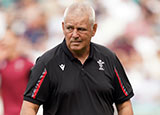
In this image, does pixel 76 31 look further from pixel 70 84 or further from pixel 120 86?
pixel 120 86

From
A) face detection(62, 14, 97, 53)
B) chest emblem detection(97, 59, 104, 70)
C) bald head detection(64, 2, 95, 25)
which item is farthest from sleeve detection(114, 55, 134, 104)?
bald head detection(64, 2, 95, 25)

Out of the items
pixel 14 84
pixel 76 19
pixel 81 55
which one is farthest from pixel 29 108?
pixel 14 84

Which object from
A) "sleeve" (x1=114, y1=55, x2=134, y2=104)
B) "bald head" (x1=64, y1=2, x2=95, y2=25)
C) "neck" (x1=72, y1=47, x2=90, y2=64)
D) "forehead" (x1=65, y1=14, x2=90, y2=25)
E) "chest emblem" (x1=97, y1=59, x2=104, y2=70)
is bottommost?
"sleeve" (x1=114, y1=55, x2=134, y2=104)

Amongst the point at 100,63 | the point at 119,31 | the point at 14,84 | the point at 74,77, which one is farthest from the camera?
the point at 119,31

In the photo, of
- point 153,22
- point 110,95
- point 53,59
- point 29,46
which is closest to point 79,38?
point 53,59

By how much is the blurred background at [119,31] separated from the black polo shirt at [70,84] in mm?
5241

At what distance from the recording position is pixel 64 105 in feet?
15.3

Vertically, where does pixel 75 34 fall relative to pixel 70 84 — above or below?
above

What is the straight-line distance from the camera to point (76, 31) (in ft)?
15.3

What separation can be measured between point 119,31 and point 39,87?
233 inches

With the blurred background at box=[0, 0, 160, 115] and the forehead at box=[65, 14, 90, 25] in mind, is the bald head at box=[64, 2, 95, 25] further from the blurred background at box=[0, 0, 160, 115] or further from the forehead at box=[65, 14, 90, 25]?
the blurred background at box=[0, 0, 160, 115]

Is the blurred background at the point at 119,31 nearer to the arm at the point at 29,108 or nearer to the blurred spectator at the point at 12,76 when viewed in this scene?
the blurred spectator at the point at 12,76

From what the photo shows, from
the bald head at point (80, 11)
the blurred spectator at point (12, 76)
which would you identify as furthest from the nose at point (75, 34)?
the blurred spectator at point (12, 76)

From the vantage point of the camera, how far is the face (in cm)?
Result: 466
